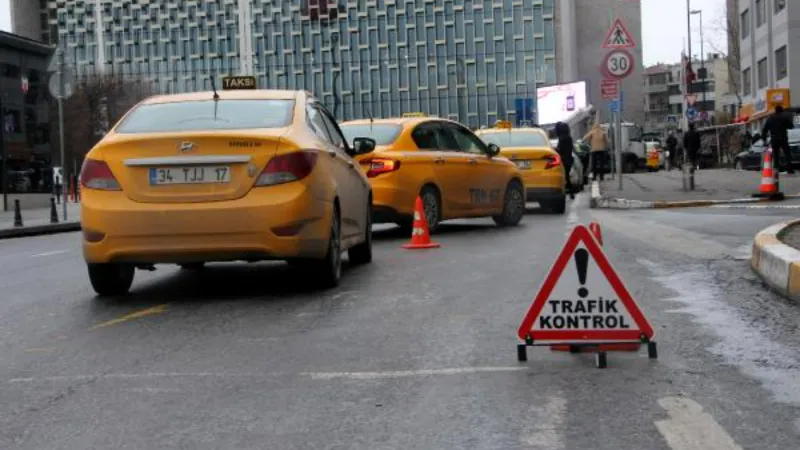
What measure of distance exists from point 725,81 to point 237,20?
204ft

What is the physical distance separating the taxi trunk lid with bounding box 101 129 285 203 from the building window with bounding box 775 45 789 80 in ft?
161

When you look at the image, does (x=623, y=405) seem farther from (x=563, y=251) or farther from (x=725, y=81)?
(x=725, y=81)

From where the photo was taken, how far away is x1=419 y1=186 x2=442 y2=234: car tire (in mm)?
13852

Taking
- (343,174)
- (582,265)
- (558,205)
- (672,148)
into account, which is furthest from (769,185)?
(672,148)

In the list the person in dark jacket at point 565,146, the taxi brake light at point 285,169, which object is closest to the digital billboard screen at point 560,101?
the person in dark jacket at point 565,146

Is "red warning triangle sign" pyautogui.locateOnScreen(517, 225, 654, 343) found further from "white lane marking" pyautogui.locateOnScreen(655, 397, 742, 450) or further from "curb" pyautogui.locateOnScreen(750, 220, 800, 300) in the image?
"curb" pyautogui.locateOnScreen(750, 220, 800, 300)

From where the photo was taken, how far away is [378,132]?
14.0m

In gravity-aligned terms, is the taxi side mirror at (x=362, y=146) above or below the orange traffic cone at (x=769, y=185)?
above

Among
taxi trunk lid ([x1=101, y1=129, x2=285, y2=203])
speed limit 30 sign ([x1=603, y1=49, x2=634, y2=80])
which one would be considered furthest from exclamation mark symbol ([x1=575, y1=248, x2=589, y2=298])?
speed limit 30 sign ([x1=603, y1=49, x2=634, y2=80])

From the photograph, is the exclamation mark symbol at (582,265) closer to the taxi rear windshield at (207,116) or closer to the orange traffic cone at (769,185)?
the taxi rear windshield at (207,116)

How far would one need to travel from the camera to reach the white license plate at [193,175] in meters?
7.77

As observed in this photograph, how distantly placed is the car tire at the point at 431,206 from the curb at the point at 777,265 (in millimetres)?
5151

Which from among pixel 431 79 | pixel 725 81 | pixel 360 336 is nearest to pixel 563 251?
pixel 360 336

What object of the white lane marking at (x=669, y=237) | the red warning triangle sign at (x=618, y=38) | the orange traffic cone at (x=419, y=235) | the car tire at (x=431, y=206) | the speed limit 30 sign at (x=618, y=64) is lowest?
the white lane marking at (x=669, y=237)
